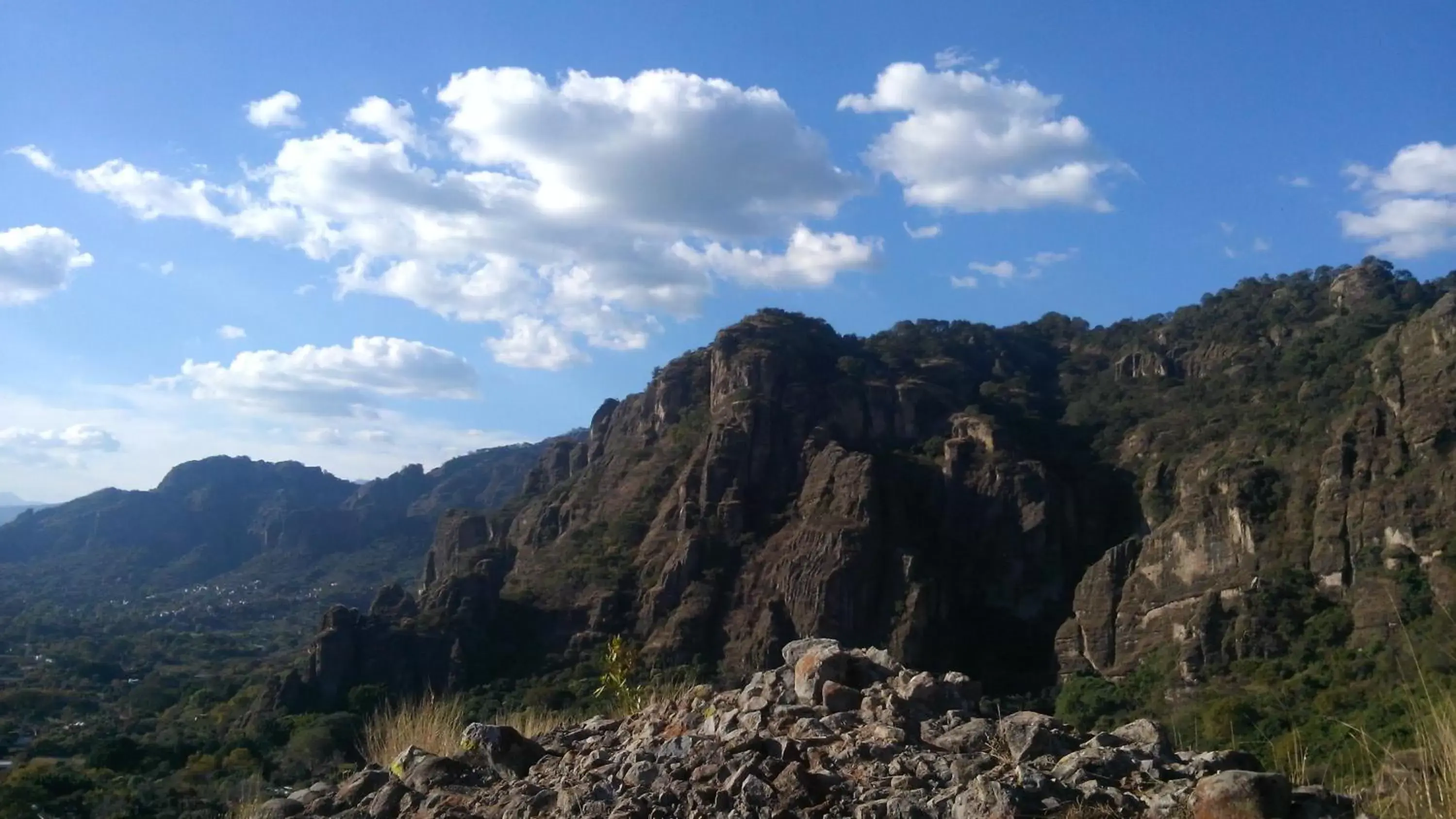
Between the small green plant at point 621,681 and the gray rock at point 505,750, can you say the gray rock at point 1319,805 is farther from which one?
the small green plant at point 621,681

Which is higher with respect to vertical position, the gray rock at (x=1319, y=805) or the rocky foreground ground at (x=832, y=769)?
the rocky foreground ground at (x=832, y=769)

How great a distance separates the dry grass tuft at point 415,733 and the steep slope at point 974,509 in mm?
32630

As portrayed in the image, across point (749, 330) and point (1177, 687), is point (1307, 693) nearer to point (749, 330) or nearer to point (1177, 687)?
point (1177, 687)

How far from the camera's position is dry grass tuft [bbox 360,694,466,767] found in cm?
990

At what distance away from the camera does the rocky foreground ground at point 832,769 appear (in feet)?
17.9

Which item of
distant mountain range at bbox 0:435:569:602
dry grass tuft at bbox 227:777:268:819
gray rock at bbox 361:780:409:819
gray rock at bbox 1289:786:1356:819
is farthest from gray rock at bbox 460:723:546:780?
distant mountain range at bbox 0:435:569:602

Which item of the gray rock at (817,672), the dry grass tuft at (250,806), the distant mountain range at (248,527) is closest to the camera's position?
the dry grass tuft at (250,806)

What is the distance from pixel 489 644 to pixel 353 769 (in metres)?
41.2

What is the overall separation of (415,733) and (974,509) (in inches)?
1973

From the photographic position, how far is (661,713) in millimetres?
8898

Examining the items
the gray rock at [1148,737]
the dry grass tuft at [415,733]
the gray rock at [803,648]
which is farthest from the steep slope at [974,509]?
the gray rock at [1148,737]

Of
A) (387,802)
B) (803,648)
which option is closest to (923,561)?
(803,648)

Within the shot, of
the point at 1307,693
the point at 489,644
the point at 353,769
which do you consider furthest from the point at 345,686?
the point at 353,769

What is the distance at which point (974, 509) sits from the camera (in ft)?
191
